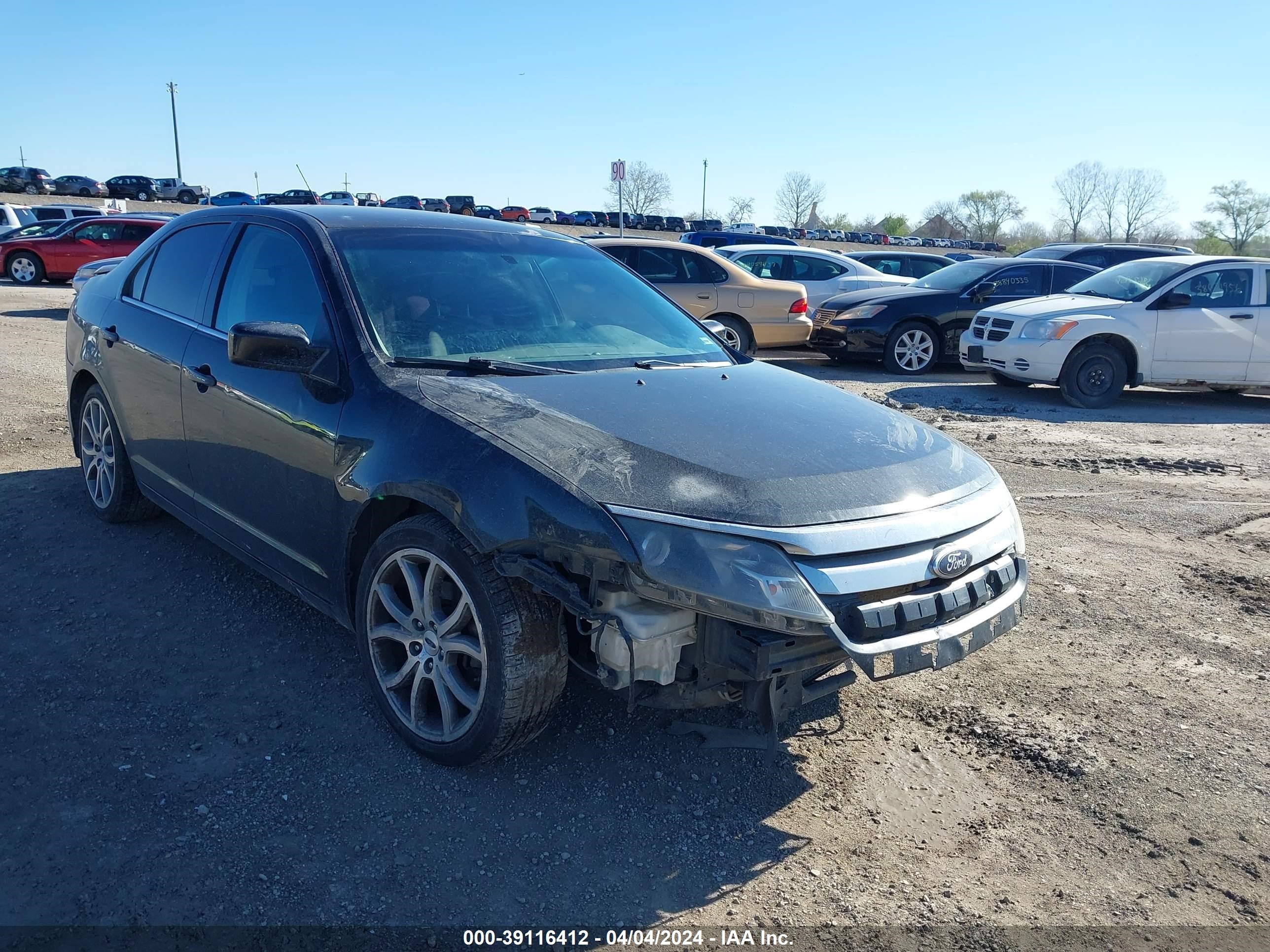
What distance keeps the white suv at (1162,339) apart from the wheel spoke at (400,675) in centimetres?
902

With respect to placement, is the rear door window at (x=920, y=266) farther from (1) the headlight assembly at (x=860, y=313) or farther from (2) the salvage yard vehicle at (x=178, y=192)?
(2) the salvage yard vehicle at (x=178, y=192)

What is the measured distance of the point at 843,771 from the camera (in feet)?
10.6

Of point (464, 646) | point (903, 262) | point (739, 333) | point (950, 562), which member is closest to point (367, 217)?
point (464, 646)

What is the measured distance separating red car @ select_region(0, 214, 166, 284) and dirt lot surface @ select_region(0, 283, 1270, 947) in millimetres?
17617

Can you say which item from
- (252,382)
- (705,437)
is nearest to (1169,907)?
(705,437)

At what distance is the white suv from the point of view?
1032 centimetres

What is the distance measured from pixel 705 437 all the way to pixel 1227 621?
3012mm

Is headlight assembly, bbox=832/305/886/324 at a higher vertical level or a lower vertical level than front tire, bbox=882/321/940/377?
higher

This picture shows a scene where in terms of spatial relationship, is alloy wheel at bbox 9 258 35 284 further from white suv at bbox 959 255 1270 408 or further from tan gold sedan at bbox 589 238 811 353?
white suv at bbox 959 255 1270 408

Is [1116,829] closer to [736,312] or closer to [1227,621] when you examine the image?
[1227,621]

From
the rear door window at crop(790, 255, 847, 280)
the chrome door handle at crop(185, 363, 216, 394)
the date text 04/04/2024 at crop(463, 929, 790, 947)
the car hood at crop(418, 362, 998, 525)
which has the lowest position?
the date text 04/04/2024 at crop(463, 929, 790, 947)

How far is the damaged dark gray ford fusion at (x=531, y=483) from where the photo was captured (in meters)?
2.64

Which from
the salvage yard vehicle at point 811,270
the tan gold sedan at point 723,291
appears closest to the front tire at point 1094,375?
the tan gold sedan at point 723,291

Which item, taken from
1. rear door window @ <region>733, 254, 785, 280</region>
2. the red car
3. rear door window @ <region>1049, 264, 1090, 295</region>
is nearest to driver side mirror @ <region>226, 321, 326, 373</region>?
rear door window @ <region>733, 254, 785, 280</region>
